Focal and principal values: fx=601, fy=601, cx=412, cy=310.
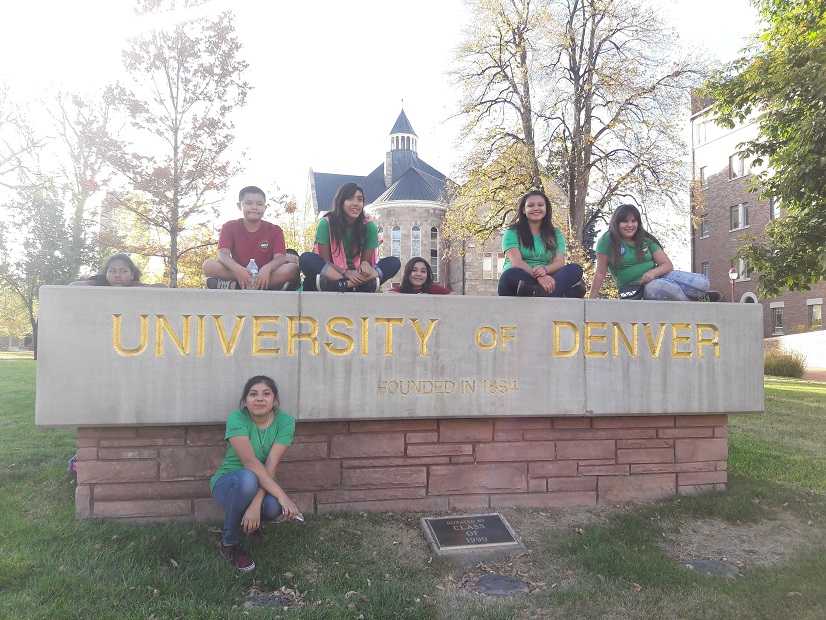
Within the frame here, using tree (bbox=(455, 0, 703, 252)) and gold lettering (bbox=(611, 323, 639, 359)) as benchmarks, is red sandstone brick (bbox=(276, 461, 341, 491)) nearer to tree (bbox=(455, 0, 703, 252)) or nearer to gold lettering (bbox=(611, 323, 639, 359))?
gold lettering (bbox=(611, 323, 639, 359))

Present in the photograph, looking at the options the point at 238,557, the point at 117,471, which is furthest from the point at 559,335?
the point at 117,471

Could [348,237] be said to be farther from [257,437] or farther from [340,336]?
[257,437]

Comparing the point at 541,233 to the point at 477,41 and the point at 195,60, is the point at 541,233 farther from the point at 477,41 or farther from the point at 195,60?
the point at 477,41

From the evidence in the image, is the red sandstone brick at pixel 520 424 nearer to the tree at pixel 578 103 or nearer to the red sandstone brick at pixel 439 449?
the red sandstone brick at pixel 439 449

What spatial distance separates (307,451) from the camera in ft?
12.3

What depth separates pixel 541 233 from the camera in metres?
4.46

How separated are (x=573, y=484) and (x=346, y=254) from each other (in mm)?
2228

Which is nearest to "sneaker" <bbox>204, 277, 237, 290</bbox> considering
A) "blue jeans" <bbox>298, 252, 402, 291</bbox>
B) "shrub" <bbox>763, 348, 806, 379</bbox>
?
"blue jeans" <bbox>298, 252, 402, 291</bbox>

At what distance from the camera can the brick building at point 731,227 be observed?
83.3 ft

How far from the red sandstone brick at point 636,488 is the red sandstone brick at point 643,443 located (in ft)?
0.67

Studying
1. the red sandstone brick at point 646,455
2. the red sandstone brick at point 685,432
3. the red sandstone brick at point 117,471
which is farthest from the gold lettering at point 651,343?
the red sandstone brick at point 117,471

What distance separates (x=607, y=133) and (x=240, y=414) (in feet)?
47.8

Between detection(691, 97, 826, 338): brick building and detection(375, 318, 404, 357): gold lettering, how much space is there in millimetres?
24815

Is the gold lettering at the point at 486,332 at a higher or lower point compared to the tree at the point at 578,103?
lower
